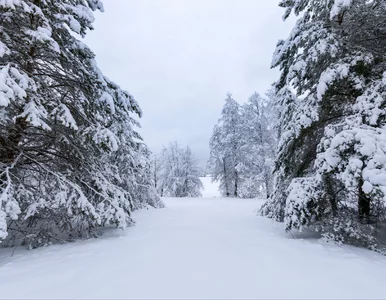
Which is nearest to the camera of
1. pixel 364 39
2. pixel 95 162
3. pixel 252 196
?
pixel 364 39

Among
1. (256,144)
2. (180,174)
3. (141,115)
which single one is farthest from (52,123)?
(180,174)

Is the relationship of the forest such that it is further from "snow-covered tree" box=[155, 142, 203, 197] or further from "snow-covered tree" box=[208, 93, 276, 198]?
"snow-covered tree" box=[155, 142, 203, 197]

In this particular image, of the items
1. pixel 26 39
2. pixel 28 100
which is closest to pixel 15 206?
pixel 28 100

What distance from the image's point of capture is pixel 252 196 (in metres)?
22.9

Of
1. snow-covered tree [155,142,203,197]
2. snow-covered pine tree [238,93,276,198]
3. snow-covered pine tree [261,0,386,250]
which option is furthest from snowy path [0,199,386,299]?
snow-covered tree [155,142,203,197]

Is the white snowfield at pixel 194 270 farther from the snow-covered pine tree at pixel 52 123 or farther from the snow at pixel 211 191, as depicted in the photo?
the snow at pixel 211 191

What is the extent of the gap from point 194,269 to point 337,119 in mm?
5413

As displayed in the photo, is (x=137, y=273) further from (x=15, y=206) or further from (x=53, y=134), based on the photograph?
(x=53, y=134)

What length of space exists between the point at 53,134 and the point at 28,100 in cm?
127

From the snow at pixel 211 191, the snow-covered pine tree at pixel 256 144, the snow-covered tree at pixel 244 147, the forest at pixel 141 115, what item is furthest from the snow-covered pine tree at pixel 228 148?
the forest at pixel 141 115

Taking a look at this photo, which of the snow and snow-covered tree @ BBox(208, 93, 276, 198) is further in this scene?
the snow

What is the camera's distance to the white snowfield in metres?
2.64

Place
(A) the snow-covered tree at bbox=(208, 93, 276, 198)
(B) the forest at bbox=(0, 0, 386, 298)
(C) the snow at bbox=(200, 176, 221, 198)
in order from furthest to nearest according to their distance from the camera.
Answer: (C) the snow at bbox=(200, 176, 221, 198)
(A) the snow-covered tree at bbox=(208, 93, 276, 198)
(B) the forest at bbox=(0, 0, 386, 298)

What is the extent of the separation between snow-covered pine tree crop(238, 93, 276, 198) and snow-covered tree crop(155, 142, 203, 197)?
8.31 meters
